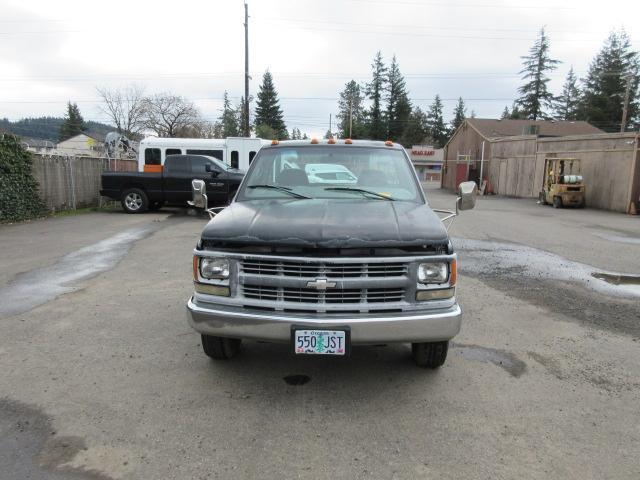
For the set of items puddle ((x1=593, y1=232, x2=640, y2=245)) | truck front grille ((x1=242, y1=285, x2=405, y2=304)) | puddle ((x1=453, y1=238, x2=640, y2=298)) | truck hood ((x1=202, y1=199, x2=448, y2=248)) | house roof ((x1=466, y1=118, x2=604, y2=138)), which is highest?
house roof ((x1=466, y1=118, x2=604, y2=138))

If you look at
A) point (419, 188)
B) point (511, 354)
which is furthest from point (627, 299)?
point (419, 188)

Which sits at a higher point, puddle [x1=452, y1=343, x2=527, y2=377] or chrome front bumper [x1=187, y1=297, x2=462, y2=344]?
chrome front bumper [x1=187, y1=297, x2=462, y2=344]

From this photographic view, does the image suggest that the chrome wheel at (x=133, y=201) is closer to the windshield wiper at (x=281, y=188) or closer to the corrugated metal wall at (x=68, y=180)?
the corrugated metal wall at (x=68, y=180)

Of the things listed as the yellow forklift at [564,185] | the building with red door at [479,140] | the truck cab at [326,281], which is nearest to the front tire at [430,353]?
the truck cab at [326,281]

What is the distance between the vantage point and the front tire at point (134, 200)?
53.2ft

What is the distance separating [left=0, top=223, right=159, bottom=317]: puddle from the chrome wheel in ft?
19.1

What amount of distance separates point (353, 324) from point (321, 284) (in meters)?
0.35

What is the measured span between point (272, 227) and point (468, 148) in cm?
3834

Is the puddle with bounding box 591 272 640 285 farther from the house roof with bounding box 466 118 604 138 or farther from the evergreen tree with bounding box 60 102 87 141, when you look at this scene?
the evergreen tree with bounding box 60 102 87 141

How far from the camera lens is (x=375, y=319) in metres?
3.36

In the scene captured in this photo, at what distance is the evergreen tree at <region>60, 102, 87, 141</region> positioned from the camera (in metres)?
95.1

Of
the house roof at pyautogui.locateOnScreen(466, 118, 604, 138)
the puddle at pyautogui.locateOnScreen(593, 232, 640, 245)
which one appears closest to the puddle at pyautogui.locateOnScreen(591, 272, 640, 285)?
the puddle at pyautogui.locateOnScreen(593, 232, 640, 245)

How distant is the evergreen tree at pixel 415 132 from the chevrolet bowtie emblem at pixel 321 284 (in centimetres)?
7612

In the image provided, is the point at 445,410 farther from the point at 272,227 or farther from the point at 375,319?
the point at 272,227
